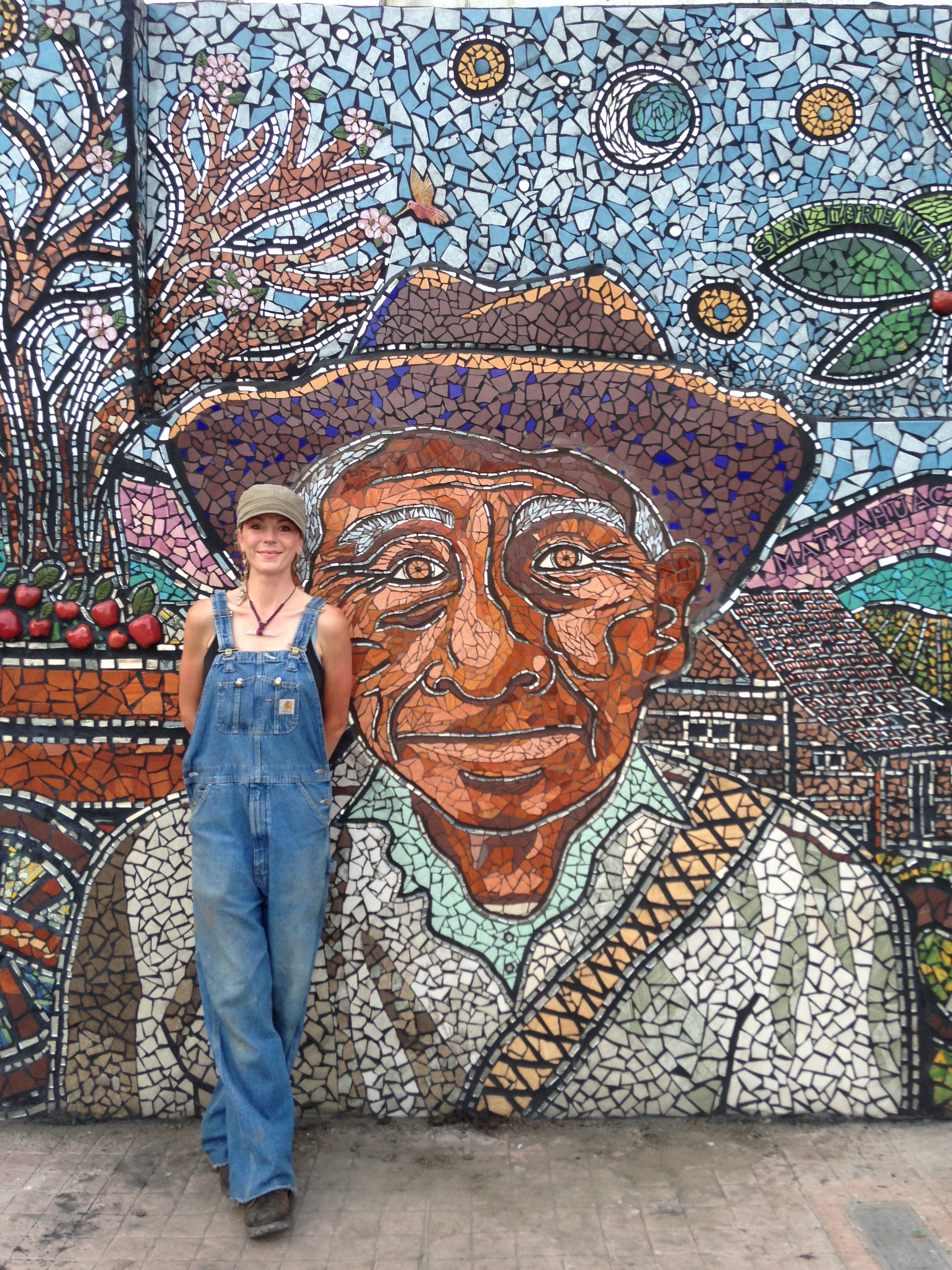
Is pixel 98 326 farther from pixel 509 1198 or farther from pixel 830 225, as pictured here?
pixel 509 1198

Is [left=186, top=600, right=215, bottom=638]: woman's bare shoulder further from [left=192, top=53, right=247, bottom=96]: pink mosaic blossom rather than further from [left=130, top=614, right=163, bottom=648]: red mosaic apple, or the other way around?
[left=192, top=53, right=247, bottom=96]: pink mosaic blossom

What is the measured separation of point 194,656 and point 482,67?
7.11 ft

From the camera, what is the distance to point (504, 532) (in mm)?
3398

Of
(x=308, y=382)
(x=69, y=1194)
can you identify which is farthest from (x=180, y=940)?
(x=308, y=382)

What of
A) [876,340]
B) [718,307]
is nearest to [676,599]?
[718,307]

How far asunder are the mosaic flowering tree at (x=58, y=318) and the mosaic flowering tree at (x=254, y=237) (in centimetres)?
17

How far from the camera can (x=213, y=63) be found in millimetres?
3406

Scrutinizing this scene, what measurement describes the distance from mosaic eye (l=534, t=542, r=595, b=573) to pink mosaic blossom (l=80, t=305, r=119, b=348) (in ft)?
5.21

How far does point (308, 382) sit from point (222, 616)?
2.92ft

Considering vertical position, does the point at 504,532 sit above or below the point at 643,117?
below

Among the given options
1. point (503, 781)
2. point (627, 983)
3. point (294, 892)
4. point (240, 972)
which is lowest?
point (627, 983)

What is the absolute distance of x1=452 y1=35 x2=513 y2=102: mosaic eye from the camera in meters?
3.41

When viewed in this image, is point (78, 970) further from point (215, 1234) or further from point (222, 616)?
point (222, 616)

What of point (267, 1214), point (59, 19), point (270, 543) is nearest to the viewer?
point (267, 1214)
